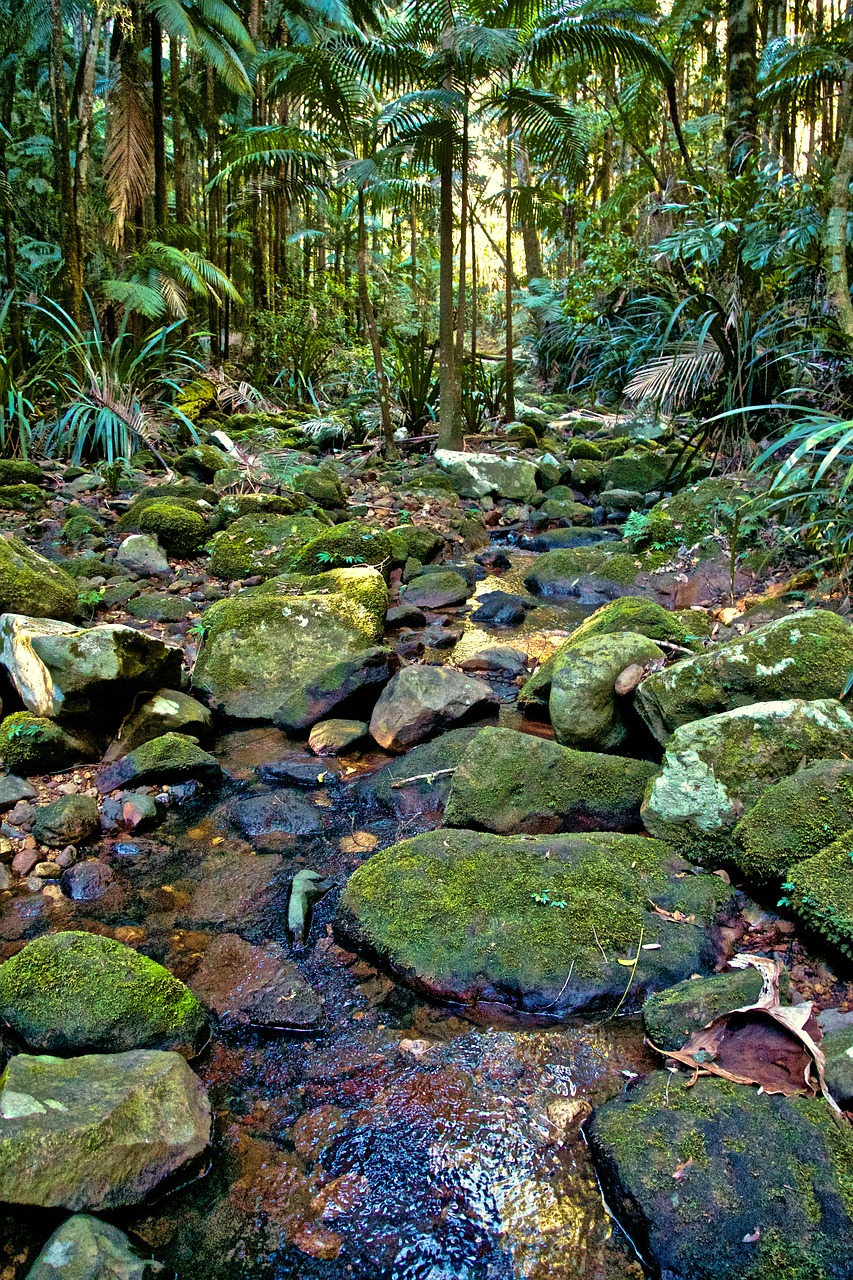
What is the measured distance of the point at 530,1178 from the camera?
6.01 ft

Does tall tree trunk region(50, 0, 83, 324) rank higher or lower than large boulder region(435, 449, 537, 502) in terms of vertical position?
higher

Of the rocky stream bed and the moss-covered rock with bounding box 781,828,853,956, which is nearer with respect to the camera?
the rocky stream bed

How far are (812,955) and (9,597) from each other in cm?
383

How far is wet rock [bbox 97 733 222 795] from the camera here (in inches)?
135

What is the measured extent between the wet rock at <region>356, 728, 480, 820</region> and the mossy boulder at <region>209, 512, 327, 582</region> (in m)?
2.54

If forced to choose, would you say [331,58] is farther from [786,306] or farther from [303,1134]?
[303,1134]

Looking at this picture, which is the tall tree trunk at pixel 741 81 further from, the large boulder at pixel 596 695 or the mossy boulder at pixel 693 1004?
the mossy boulder at pixel 693 1004

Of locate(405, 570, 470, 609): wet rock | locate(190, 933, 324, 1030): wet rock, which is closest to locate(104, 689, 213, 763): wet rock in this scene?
locate(190, 933, 324, 1030): wet rock

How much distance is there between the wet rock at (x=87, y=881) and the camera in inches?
111

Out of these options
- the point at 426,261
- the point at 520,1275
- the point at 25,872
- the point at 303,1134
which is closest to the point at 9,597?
the point at 25,872

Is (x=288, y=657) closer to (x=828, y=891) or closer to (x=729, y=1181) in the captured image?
(x=828, y=891)

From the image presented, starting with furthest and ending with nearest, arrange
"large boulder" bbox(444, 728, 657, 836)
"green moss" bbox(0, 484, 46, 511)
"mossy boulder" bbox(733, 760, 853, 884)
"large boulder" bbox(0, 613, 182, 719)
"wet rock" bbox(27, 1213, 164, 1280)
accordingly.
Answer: "green moss" bbox(0, 484, 46, 511)
"large boulder" bbox(0, 613, 182, 719)
"large boulder" bbox(444, 728, 657, 836)
"mossy boulder" bbox(733, 760, 853, 884)
"wet rock" bbox(27, 1213, 164, 1280)

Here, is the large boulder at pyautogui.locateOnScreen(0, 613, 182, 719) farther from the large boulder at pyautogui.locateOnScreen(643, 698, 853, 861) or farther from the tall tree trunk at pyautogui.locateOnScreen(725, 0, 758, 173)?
the tall tree trunk at pyautogui.locateOnScreen(725, 0, 758, 173)

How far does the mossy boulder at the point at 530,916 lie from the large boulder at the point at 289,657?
4.60 feet
